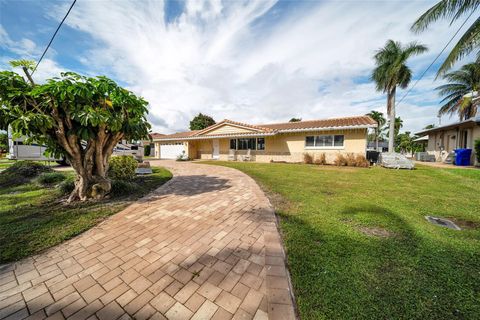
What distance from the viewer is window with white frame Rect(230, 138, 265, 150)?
1755 cm

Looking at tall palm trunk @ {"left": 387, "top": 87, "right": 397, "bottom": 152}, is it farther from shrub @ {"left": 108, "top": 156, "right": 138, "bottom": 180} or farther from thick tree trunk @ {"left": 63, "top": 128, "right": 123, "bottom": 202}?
thick tree trunk @ {"left": 63, "top": 128, "right": 123, "bottom": 202}

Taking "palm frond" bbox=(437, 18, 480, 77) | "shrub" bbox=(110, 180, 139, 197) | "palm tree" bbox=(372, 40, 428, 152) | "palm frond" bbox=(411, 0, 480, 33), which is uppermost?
"palm tree" bbox=(372, 40, 428, 152)

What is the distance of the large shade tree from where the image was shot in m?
3.80

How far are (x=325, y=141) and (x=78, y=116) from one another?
15046 millimetres

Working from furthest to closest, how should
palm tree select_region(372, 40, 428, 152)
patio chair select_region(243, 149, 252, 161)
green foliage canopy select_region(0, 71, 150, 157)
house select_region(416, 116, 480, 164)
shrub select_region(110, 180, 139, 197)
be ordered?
patio chair select_region(243, 149, 252, 161)
palm tree select_region(372, 40, 428, 152)
house select_region(416, 116, 480, 164)
shrub select_region(110, 180, 139, 197)
green foliage canopy select_region(0, 71, 150, 157)

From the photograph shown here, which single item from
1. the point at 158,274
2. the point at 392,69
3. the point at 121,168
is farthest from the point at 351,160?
the point at 158,274

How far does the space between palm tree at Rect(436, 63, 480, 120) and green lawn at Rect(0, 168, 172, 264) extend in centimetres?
2904

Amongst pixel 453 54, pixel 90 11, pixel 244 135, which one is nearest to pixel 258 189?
pixel 90 11

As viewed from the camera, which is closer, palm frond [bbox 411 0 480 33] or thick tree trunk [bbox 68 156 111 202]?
thick tree trunk [bbox 68 156 111 202]

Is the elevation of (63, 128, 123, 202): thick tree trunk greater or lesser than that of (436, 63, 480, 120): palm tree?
lesser

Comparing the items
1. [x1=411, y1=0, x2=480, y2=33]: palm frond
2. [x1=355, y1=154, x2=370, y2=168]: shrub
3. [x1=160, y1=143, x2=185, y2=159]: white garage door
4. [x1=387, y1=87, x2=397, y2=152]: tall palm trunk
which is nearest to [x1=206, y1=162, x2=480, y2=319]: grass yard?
[x1=411, y1=0, x2=480, y2=33]: palm frond

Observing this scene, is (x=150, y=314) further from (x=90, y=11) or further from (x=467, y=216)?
(x=90, y=11)

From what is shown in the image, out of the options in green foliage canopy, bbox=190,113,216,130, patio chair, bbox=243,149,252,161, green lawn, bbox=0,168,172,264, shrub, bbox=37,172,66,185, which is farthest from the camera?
green foliage canopy, bbox=190,113,216,130

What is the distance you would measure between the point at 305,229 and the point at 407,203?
3506mm
